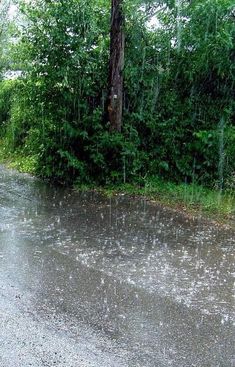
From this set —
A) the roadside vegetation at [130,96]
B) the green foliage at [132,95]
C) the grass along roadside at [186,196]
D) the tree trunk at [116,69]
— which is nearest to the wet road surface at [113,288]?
the grass along roadside at [186,196]

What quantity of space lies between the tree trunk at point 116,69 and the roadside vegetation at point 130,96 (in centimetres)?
2

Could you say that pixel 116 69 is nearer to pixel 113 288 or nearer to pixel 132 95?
pixel 132 95

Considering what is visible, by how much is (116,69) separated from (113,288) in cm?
554

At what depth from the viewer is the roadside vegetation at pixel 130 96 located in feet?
31.5

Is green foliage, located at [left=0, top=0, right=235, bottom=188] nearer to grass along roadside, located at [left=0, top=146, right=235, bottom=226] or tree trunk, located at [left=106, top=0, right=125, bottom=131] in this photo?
tree trunk, located at [left=106, top=0, right=125, bottom=131]

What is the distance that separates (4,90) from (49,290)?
38.4 ft

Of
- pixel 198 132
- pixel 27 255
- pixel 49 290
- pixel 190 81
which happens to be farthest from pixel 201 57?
pixel 49 290

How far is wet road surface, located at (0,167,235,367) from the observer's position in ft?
13.1

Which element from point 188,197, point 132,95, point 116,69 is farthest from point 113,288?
point 132,95

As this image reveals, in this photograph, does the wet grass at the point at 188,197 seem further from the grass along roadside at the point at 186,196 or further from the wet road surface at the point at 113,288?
the wet road surface at the point at 113,288

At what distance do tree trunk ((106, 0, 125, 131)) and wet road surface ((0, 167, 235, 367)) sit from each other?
219cm

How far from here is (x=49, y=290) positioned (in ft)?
16.9

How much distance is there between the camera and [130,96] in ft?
33.2

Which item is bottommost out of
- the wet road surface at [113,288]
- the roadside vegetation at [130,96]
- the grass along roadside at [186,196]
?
the wet road surface at [113,288]
